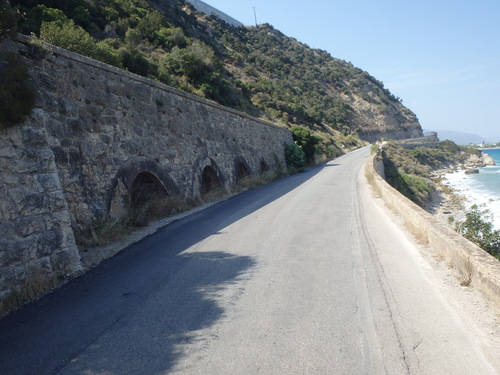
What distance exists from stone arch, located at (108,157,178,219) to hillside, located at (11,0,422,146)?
16.5ft

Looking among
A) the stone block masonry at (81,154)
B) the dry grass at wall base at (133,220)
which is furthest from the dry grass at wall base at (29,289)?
the dry grass at wall base at (133,220)

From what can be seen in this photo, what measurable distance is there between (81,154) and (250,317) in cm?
562

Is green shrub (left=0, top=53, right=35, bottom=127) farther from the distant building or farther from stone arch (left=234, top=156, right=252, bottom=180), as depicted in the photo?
the distant building

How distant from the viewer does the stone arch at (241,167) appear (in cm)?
1823

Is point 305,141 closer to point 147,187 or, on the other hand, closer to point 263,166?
point 263,166

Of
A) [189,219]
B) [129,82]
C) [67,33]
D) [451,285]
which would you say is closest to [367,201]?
[189,219]

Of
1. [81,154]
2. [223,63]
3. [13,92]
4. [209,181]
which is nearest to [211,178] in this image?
[209,181]

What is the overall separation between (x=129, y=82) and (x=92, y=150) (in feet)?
10.1

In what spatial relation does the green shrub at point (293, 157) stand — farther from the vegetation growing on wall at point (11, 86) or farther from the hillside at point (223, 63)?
the vegetation growing on wall at point (11, 86)

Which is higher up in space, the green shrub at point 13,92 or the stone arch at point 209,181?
the green shrub at point 13,92

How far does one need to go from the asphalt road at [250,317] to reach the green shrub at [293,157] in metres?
23.7

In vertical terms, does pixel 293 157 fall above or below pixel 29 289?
above

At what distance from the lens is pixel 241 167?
19922 millimetres

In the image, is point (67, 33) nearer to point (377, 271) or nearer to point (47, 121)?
point (47, 121)
